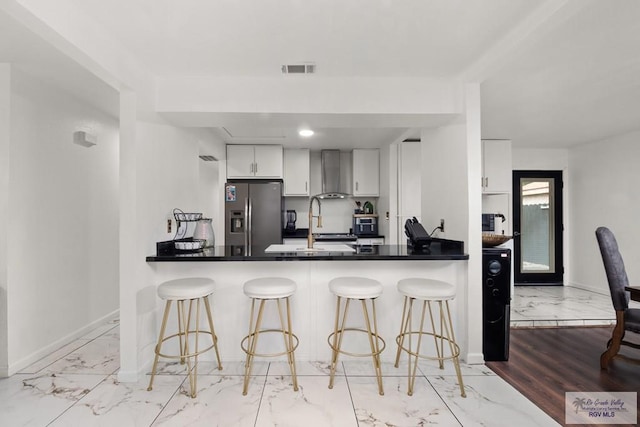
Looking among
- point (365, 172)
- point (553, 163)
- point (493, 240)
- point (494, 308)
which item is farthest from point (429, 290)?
point (553, 163)

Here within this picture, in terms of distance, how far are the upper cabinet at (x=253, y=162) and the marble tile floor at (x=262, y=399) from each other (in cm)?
281

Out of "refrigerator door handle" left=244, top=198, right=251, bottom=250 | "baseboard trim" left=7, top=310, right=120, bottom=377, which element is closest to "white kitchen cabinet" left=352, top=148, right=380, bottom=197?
"refrigerator door handle" left=244, top=198, right=251, bottom=250

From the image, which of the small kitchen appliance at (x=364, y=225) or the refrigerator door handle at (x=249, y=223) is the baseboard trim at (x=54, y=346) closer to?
the refrigerator door handle at (x=249, y=223)

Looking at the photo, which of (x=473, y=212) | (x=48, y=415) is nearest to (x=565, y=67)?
(x=473, y=212)

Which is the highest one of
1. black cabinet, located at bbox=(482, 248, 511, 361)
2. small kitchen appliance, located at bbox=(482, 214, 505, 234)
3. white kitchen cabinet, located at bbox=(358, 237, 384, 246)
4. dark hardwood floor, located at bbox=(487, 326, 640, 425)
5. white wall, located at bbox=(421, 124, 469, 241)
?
white wall, located at bbox=(421, 124, 469, 241)

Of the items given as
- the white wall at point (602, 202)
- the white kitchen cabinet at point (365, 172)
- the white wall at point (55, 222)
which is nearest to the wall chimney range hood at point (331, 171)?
the white kitchen cabinet at point (365, 172)

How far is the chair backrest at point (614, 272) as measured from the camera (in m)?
2.37

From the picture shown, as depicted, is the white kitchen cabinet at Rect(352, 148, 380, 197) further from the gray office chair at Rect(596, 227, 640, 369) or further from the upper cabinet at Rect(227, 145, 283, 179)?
the gray office chair at Rect(596, 227, 640, 369)

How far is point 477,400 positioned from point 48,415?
2631 mm

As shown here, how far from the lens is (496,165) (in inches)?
178

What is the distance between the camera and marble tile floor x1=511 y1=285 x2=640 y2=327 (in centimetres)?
347

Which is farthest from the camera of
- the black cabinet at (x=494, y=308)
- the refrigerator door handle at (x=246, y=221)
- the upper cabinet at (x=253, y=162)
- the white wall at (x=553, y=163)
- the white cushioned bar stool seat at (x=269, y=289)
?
the white wall at (x=553, y=163)

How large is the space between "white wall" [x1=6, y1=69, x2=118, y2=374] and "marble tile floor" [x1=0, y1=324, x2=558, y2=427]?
0.46 meters

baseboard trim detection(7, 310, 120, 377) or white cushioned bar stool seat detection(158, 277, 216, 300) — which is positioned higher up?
white cushioned bar stool seat detection(158, 277, 216, 300)
